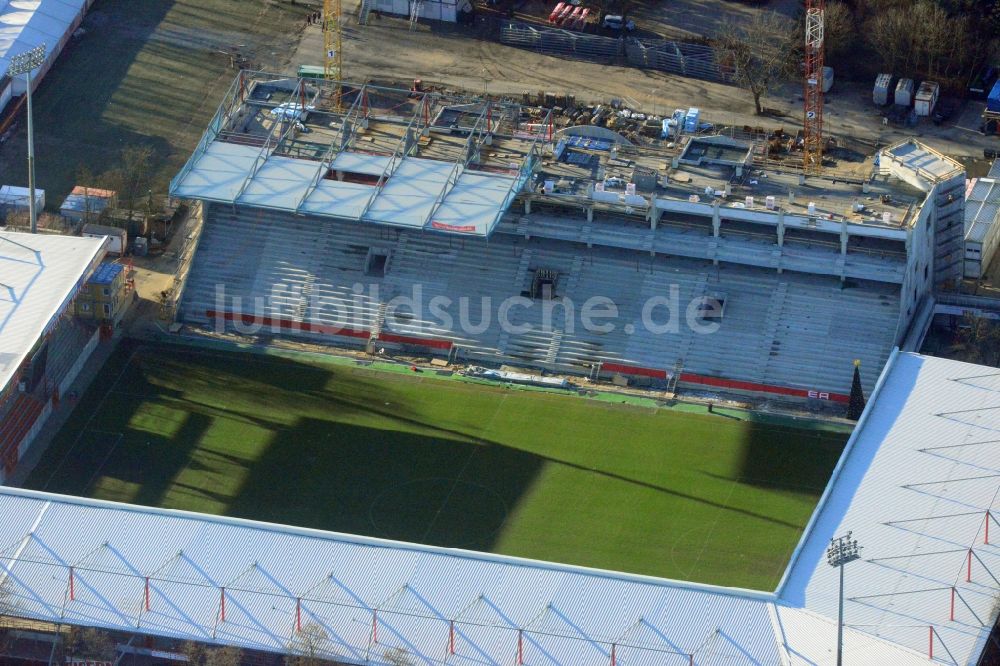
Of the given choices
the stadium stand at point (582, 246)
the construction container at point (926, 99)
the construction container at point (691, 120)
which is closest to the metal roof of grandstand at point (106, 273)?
the stadium stand at point (582, 246)

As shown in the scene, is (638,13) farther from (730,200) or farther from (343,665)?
(343,665)

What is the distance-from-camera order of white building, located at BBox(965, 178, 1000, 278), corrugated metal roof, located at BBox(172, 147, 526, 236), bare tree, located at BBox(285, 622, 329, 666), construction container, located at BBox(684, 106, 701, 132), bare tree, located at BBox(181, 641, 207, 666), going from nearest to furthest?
bare tree, located at BBox(285, 622, 329, 666) < bare tree, located at BBox(181, 641, 207, 666) < corrugated metal roof, located at BBox(172, 147, 526, 236) < white building, located at BBox(965, 178, 1000, 278) < construction container, located at BBox(684, 106, 701, 132)

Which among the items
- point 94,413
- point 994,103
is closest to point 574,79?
point 994,103

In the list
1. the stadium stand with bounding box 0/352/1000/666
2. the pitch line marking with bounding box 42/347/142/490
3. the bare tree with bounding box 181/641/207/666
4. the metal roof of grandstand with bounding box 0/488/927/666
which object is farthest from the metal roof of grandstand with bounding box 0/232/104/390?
the bare tree with bounding box 181/641/207/666

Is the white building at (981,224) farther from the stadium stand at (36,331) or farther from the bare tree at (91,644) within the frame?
the bare tree at (91,644)

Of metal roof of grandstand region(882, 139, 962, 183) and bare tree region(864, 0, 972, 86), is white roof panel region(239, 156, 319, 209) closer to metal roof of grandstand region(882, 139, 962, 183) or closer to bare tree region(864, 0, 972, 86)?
metal roof of grandstand region(882, 139, 962, 183)

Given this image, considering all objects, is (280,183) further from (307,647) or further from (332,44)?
(307,647)
